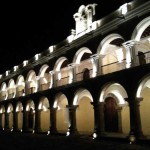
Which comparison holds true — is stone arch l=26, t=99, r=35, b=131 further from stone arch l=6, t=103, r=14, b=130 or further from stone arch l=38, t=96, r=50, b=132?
stone arch l=6, t=103, r=14, b=130

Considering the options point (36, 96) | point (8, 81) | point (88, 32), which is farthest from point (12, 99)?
point (88, 32)

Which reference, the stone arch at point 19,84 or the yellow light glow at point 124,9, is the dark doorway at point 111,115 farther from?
the stone arch at point 19,84

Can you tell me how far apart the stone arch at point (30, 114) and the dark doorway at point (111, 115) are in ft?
29.8

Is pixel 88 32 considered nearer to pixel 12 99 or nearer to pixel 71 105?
pixel 71 105

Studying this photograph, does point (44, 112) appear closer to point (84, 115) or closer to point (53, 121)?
point (53, 121)

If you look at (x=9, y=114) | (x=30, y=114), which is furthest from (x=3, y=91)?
(x=30, y=114)

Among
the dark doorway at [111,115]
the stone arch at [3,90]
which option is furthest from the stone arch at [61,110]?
the stone arch at [3,90]

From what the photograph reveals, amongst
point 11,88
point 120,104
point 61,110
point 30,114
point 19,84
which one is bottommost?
point 30,114

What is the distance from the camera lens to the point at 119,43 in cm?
2044

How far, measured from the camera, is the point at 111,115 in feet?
62.3

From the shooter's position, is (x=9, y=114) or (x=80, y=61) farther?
(x=9, y=114)

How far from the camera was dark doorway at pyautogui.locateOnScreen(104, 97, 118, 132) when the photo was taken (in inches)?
736

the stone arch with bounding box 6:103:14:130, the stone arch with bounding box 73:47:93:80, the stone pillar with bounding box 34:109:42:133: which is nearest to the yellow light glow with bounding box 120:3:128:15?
the stone arch with bounding box 73:47:93:80

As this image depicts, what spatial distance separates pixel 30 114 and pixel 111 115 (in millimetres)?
12300
